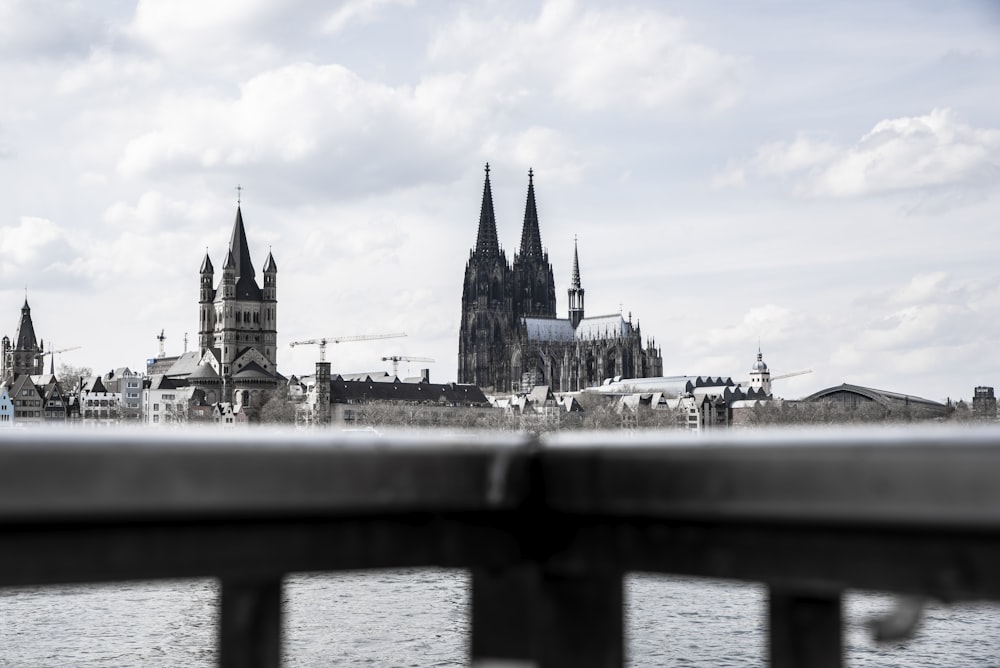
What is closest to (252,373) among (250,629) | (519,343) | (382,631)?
(519,343)

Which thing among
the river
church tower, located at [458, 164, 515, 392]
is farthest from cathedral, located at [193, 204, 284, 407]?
the river

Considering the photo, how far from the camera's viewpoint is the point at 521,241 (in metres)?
121

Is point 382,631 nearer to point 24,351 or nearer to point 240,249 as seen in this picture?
point 240,249

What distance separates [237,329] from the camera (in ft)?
351

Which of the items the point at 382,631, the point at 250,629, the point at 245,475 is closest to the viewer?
the point at 245,475

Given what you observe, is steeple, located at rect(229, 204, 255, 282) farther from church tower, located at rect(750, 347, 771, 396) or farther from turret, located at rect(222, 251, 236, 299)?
church tower, located at rect(750, 347, 771, 396)

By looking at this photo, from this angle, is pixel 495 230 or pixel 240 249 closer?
pixel 240 249

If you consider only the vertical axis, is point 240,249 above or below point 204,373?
above

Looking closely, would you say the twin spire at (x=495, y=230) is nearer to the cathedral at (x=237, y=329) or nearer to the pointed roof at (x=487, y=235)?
the pointed roof at (x=487, y=235)

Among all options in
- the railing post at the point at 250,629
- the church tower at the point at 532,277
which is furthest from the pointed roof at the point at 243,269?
the railing post at the point at 250,629

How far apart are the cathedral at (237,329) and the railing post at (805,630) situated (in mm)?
102562

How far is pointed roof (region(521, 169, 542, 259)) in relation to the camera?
12044cm

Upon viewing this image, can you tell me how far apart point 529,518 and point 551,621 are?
9cm

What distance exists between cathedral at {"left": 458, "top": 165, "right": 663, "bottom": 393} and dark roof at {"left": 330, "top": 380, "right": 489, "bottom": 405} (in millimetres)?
8341
